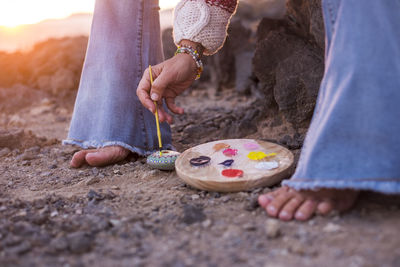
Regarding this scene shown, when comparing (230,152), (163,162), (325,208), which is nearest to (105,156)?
(163,162)

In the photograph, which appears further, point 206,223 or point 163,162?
point 163,162

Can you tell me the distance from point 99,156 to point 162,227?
3.30ft

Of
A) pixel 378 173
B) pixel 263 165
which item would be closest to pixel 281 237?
pixel 378 173

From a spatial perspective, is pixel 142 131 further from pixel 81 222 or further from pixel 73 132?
pixel 81 222

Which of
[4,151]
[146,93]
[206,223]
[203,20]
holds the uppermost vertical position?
[203,20]

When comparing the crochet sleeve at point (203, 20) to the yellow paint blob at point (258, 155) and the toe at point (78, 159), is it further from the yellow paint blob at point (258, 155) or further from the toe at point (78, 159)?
the toe at point (78, 159)

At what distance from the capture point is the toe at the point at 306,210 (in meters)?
1.47

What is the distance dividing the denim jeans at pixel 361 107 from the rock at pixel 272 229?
20 cm

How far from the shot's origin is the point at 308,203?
1.52m

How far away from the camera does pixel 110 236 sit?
147cm

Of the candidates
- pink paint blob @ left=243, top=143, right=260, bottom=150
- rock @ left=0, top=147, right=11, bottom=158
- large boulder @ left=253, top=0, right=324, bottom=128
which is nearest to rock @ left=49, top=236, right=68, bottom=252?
pink paint blob @ left=243, top=143, right=260, bottom=150

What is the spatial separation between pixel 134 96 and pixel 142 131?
0.25 metres

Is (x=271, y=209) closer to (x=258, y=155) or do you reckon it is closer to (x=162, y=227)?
(x=162, y=227)

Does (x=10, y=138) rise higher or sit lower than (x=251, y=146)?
lower
